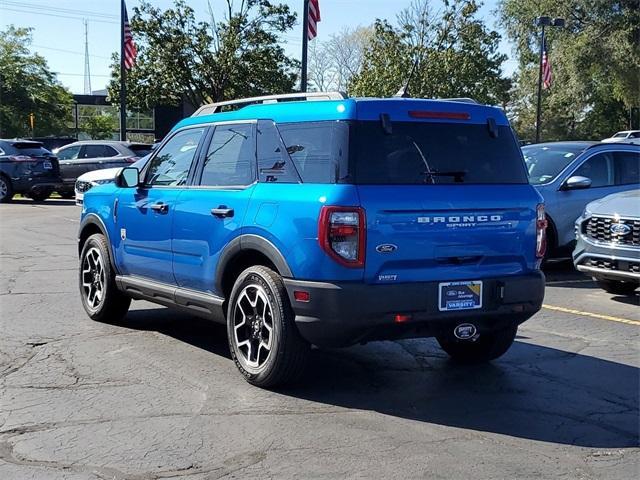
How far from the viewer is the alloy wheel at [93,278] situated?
293 inches

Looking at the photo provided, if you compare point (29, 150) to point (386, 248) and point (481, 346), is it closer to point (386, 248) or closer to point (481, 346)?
point (481, 346)

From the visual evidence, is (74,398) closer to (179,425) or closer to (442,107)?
(179,425)

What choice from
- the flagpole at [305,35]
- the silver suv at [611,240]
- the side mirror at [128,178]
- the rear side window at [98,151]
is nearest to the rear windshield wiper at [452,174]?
the side mirror at [128,178]

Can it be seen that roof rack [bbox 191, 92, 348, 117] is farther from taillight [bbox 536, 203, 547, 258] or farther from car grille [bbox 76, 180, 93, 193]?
car grille [bbox 76, 180, 93, 193]

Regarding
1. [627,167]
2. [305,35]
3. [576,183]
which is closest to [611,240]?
[576,183]

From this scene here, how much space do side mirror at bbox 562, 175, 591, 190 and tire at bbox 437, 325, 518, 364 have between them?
5021mm

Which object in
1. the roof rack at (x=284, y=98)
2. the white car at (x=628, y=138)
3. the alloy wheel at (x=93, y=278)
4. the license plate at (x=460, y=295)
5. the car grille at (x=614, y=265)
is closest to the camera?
the license plate at (x=460, y=295)

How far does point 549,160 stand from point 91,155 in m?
15.6

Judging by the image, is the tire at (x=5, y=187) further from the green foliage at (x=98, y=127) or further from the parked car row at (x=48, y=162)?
the green foliage at (x=98, y=127)

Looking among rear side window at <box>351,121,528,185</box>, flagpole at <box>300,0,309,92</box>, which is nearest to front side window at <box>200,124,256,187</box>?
rear side window at <box>351,121,528,185</box>

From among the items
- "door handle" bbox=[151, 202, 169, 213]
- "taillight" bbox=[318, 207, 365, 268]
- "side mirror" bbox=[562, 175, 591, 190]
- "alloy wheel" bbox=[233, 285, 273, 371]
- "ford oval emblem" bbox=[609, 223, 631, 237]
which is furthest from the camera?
"side mirror" bbox=[562, 175, 591, 190]

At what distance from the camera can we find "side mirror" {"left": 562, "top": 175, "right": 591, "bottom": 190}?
10562mm

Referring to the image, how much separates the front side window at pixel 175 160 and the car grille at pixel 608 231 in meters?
4.84

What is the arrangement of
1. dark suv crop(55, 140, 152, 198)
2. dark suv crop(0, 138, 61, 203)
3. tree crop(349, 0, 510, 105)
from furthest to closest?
tree crop(349, 0, 510, 105), dark suv crop(55, 140, 152, 198), dark suv crop(0, 138, 61, 203)
